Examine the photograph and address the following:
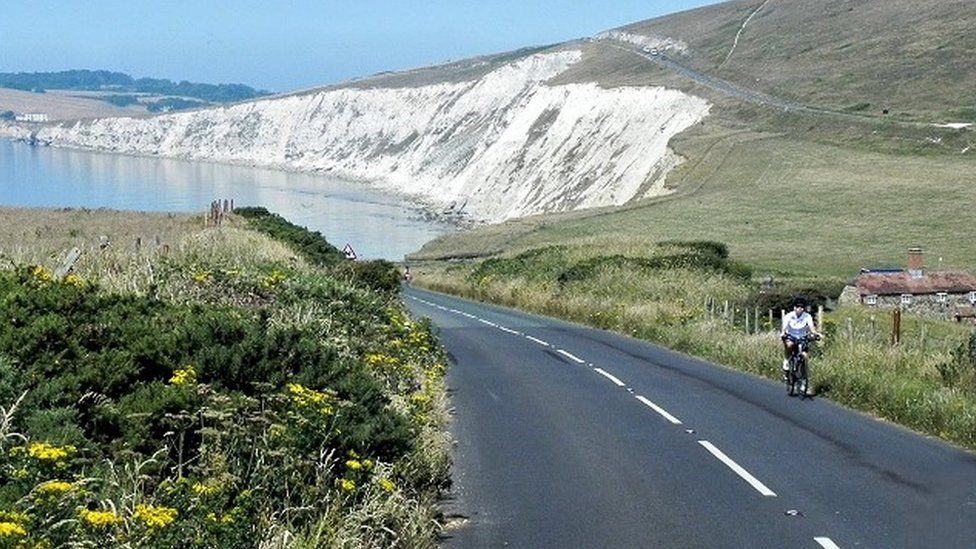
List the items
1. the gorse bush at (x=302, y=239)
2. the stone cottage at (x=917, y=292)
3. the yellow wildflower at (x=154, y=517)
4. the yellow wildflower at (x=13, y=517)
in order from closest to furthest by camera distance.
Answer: the yellow wildflower at (x=13, y=517) → the yellow wildflower at (x=154, y=517) → the gorse bush at (x=302, y=239) → the stone cottage at (x=917, y=292)

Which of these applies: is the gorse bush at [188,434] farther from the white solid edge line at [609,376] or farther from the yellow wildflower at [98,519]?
the white solid edge line at [609,376]

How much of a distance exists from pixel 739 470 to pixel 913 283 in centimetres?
3824

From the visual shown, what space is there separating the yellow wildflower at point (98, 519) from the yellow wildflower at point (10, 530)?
50cm

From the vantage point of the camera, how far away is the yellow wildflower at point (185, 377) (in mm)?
8900

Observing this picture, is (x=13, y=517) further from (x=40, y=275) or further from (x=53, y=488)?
(x=40, y=275)

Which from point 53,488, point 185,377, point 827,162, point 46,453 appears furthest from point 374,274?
point 827,162

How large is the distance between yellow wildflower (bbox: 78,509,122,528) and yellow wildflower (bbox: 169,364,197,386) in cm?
253

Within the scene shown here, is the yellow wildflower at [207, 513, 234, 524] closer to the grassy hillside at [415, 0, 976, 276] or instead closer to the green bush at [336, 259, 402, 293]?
the green bush at [336, 259, 402, 293]

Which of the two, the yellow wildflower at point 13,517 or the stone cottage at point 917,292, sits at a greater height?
the yellow wildflower at point 13,517

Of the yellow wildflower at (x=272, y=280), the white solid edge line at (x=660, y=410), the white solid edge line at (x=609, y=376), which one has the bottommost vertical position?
the white solid edge line at (x=609, y=376)

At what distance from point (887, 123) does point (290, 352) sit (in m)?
93.7

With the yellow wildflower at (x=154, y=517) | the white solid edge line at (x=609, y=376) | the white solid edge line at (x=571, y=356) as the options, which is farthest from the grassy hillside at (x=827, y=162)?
the yellow wildflower at (x=154, y=517)

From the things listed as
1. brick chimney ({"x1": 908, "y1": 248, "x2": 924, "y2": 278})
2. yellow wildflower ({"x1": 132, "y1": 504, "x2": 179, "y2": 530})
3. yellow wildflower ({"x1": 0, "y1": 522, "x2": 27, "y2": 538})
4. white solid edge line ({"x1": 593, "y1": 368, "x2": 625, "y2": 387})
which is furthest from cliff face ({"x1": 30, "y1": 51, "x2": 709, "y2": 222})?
A: yellow wildflower ({"x1": 0, "y1": 522, "x2": 27, "y2": 538})

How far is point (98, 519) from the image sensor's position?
19.8 feet
